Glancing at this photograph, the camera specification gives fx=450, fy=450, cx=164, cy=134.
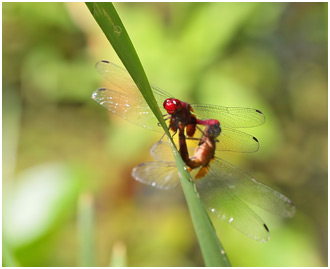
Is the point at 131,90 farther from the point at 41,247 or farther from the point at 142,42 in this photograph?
the point at 142,42

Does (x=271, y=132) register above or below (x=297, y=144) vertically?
above

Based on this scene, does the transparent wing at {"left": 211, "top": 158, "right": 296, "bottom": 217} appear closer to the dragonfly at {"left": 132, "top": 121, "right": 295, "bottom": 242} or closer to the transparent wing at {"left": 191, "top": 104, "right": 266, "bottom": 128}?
the dragonfly at {"left": 132, "top": 121, "right": 295, "bottom": 242}

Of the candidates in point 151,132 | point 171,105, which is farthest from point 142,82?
point 151,132

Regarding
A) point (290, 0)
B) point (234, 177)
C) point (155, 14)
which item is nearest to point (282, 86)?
point (290, 0)

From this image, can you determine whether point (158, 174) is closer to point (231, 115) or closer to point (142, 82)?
point (231, 115)

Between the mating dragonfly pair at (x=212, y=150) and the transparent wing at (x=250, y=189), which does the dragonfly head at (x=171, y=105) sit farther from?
the transparent wing at (x=250, y=189)
